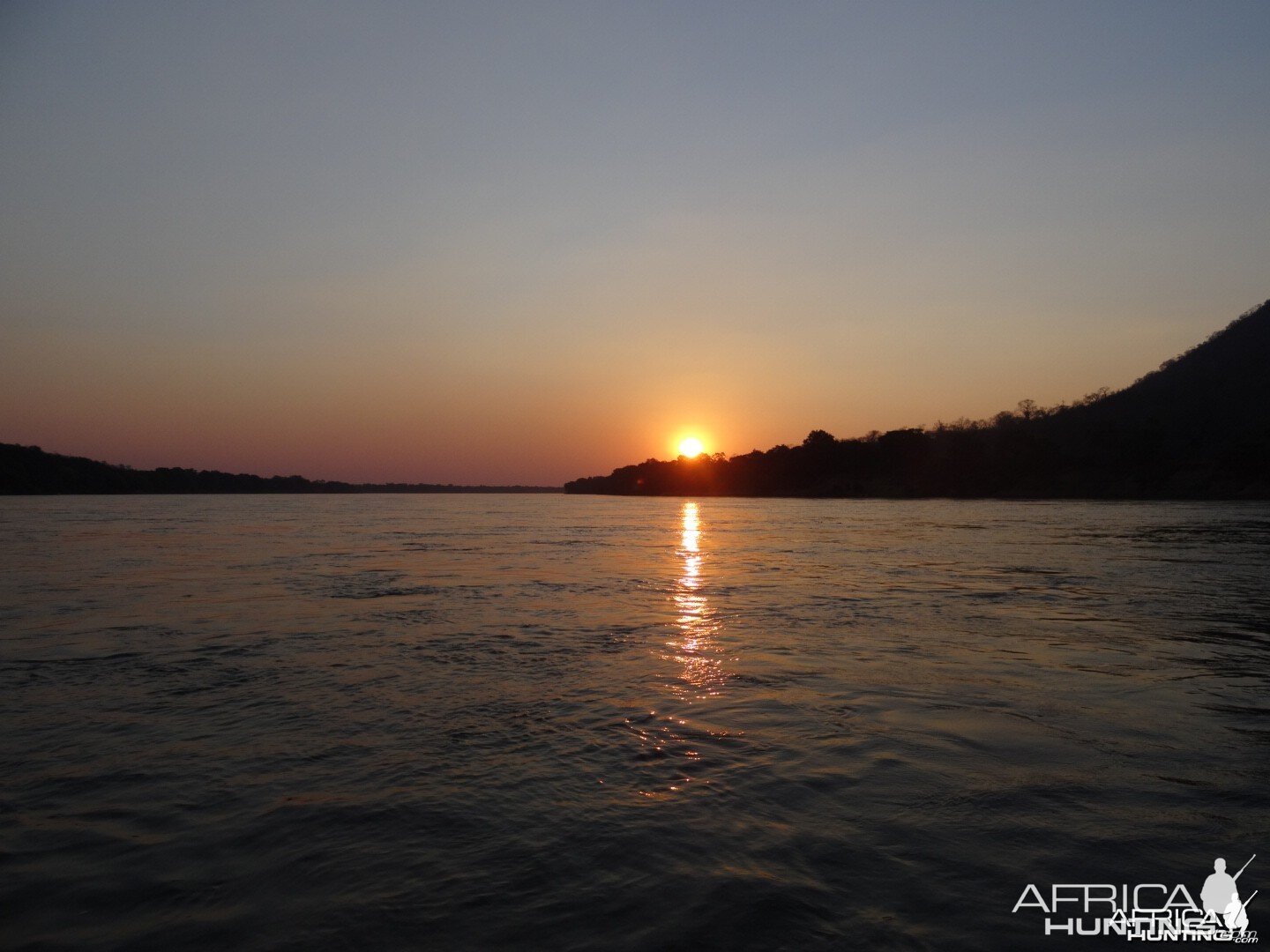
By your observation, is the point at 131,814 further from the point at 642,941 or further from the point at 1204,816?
the point at 1204,816

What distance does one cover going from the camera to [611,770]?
8648 mm

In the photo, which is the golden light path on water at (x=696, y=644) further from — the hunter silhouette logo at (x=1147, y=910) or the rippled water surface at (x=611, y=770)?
the hunter silhouette logo at (x=1147, y=910)

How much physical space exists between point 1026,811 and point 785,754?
2589 mm

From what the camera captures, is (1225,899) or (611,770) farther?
(611,770)

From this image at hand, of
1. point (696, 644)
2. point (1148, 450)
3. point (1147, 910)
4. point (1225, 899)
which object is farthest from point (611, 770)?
point (1148, 450)

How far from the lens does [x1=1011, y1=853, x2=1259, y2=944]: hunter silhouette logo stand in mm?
5559

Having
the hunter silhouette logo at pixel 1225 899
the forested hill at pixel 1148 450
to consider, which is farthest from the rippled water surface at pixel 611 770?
the forested hill at pixel 1148 450

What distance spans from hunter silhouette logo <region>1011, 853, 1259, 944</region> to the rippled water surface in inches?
5.6

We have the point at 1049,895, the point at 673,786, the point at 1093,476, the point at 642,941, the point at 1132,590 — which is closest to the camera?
the point at 642,941

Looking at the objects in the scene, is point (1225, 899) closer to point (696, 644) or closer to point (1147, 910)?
point (1147, 910)

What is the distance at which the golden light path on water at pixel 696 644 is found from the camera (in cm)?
1243

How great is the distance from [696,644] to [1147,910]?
1045 cm

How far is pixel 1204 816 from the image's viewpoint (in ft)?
23.9

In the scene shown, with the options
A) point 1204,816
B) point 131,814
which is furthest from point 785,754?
point 131,814
